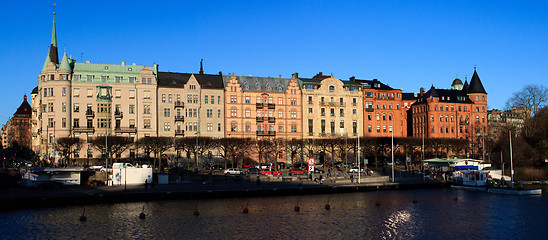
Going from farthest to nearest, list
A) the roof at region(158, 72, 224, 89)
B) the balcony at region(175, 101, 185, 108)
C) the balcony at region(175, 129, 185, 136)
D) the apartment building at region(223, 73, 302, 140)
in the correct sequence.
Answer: the apartment building at region(223, 73, 302, 140)
the roof at region(158, 72, 224, 89)
the balcony at region(175, 101, 185, 108)
the balcony at region(175, 129, 185, 136)

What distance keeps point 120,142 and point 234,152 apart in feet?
65.9

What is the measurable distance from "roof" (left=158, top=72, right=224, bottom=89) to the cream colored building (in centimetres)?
1932

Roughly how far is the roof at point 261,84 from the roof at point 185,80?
2232 millimetres

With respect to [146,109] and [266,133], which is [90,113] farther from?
[266,133]

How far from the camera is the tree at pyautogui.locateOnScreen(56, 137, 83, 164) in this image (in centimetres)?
9075

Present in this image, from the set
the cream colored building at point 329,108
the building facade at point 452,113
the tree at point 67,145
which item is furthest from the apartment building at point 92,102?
the building facade at point 452,113

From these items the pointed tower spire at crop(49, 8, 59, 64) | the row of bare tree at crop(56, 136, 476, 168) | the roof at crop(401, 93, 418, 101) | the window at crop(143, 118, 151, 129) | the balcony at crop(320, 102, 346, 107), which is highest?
the pointed tower spire at crop(49, 8, 59, 64)

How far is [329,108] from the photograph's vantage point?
4594 inches

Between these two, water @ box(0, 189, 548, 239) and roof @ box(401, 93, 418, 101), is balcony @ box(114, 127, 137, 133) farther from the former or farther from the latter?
roof @ box(401, 93, 418, 101)

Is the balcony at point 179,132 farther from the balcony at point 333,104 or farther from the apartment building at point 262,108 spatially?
the balcony at point 333,104

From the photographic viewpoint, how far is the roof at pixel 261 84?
368ft

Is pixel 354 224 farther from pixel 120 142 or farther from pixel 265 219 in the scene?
pixel 120 142

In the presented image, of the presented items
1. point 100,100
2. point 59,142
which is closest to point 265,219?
point 59,142

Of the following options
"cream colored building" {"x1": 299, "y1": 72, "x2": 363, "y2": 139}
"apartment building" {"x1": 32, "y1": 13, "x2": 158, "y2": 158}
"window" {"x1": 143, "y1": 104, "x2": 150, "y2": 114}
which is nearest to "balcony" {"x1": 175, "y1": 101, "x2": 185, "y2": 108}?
"apartment building" {"x1": 32, "y1": 13, "x2": 158, "y2": 158}
